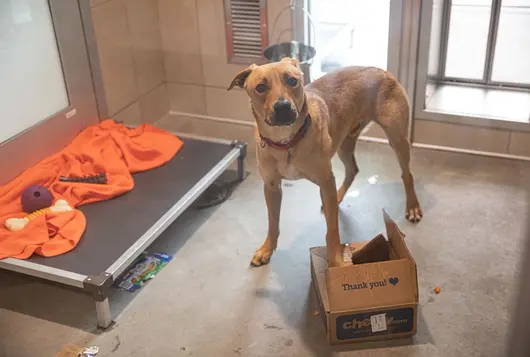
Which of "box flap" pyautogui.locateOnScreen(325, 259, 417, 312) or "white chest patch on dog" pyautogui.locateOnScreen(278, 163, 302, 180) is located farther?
"white chest patch on dog" pyautogui.locateOnScreen(278, 163, 302, 180)

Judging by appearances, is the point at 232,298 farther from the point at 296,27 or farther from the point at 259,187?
the point at 296,27

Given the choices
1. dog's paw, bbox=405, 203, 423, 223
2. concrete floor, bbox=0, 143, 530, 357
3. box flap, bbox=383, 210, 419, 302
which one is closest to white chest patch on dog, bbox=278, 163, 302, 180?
box flap, bbox=383, 210, 419, 302

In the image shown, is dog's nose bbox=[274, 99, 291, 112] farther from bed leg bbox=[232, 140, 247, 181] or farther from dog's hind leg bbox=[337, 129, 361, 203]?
bed leg bbox=[232, 140, 247, 181]

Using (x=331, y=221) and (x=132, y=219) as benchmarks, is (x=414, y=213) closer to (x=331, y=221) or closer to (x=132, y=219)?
(x=331, y=221)

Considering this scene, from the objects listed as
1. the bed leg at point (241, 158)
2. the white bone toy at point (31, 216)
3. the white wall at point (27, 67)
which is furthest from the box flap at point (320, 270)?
the white wall at point (27, 67)

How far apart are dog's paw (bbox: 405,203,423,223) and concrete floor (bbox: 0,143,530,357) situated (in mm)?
34

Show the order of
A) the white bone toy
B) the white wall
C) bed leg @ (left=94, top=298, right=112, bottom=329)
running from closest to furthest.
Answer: bed leg @ (left=94, top=298, right=112, bottom=329) → the white bone toy → the white wall

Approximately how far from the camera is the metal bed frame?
221 cm

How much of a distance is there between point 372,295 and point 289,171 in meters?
0.53

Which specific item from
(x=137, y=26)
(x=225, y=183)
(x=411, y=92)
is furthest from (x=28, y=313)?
(x=411, y=92)

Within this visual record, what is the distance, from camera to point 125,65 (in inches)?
135

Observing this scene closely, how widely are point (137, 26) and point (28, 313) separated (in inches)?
71.8

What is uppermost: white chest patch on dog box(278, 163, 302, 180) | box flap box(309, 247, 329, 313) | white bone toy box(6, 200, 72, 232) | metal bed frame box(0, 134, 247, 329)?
white chest patch on dog box(278, 163, 302, 180)

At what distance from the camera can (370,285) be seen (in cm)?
196
